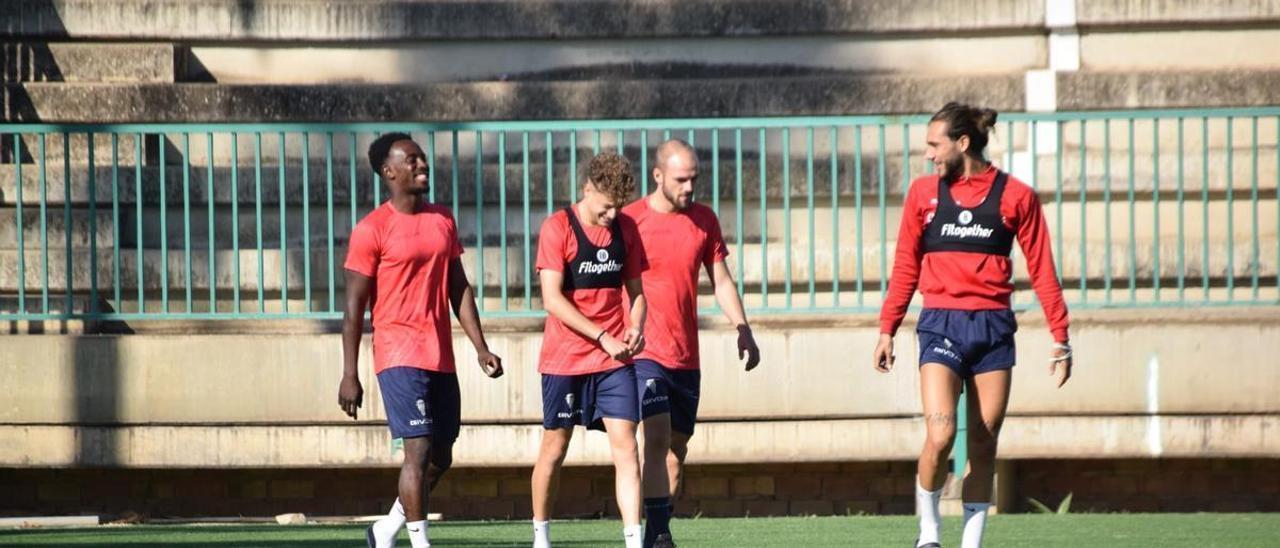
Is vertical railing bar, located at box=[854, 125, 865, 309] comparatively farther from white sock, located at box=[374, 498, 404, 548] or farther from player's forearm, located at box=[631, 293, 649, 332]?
white sock, located at box=[374, 498, 404, 548]

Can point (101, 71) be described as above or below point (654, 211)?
above

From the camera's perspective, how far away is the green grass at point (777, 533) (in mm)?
9445

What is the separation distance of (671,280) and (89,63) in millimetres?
6642

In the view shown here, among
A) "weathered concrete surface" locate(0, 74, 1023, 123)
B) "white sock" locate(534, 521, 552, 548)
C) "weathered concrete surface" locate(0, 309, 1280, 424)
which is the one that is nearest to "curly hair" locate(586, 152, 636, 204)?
"white sock" locate(534, 521, 552, 548)

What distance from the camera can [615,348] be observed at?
24.8 feet

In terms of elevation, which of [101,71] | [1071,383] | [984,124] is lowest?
[1071,383]

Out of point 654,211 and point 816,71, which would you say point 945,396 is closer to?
point 654,211

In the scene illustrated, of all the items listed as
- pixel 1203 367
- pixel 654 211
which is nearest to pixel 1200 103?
pixel 1203 367

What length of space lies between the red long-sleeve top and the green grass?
6.43 ft

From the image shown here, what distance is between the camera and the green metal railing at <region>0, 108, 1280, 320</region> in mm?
11562

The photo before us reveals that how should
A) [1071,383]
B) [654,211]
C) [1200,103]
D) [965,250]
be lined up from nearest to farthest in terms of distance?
[965,250] → [654,211] → [1071,383] → [1200,103]

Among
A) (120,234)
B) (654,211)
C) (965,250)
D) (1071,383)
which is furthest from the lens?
(120,234)

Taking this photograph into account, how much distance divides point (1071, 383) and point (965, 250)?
407 centimetres

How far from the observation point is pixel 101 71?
44.3 feet
